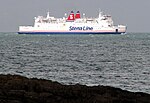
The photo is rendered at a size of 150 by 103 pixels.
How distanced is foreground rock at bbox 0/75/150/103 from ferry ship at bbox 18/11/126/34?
5567 inches

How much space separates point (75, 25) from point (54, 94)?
147m

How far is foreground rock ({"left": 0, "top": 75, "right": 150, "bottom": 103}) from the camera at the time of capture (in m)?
8.49

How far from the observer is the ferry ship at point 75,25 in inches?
5974

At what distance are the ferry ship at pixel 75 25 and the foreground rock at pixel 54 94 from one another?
14141cm

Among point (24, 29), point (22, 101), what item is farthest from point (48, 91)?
point (24, 29)

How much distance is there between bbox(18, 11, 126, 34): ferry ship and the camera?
15175 centimetres

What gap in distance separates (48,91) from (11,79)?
1.40 meters

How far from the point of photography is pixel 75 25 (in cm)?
15575

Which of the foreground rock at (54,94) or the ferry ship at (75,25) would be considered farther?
the ferry ship at (75,25)

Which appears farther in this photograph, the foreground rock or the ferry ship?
the ferry ship

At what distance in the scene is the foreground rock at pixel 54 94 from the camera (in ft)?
27.9

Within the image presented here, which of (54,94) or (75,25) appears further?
(75,25)

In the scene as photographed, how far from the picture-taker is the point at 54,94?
29.5 feet

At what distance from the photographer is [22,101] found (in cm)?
828
